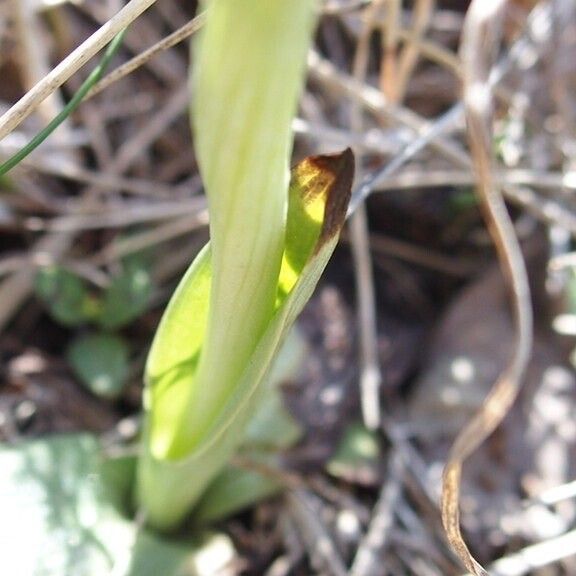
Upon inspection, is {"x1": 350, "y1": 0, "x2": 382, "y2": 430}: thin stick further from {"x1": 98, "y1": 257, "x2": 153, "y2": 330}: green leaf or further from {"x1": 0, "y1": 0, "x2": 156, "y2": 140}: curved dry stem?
{"x1": 0, "y1": 0, "x2": 156, "y2": 140}: curved dry stem

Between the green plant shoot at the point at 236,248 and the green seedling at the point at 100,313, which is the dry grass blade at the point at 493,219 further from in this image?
the green seedling at the point at 100,313

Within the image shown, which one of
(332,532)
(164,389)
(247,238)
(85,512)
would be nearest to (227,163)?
(247,238)

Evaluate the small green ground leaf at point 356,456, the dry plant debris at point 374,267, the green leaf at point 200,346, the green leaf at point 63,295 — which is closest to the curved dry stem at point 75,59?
the green leaf at point 200,346

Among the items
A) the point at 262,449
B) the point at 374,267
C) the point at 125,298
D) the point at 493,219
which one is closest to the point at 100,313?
the point at 125,298

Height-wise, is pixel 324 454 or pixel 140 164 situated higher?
pixel 140 164

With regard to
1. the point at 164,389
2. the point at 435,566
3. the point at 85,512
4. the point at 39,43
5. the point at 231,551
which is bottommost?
the point at 435,566

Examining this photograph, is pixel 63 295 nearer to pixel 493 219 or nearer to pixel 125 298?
pixel 125 298

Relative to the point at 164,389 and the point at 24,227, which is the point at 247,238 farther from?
the point at 24,227
